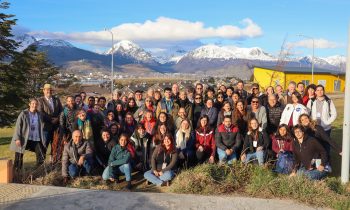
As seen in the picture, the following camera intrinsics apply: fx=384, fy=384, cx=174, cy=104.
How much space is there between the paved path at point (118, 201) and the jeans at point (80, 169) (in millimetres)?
1169

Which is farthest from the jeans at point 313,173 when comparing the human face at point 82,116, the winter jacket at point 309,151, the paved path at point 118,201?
the human face at point 82,116

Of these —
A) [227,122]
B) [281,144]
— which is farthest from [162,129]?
[281,144]

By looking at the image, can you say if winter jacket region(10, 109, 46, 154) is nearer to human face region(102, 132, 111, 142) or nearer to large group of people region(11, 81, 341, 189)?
large group of people region(11, 81, 341, 189)

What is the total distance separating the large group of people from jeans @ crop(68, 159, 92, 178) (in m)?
0.02

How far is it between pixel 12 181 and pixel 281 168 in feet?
15.4

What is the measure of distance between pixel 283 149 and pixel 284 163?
359 millimetres

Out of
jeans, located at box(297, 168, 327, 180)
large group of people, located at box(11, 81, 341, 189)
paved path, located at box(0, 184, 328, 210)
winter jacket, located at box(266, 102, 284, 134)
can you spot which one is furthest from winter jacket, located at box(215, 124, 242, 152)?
paved path, located at box(0, 184, 328, 210)

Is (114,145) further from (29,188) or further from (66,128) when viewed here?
(29,188)

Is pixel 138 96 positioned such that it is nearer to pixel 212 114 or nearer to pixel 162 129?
pixel 212 114

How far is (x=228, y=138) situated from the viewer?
24.6 ft

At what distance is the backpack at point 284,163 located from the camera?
6.81 metres

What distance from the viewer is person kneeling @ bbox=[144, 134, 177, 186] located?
22.8 feet

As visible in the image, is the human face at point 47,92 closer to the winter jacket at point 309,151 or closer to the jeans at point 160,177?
the jeans at point 160,177

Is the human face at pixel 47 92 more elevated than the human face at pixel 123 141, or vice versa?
the human face at pixel 47 92
